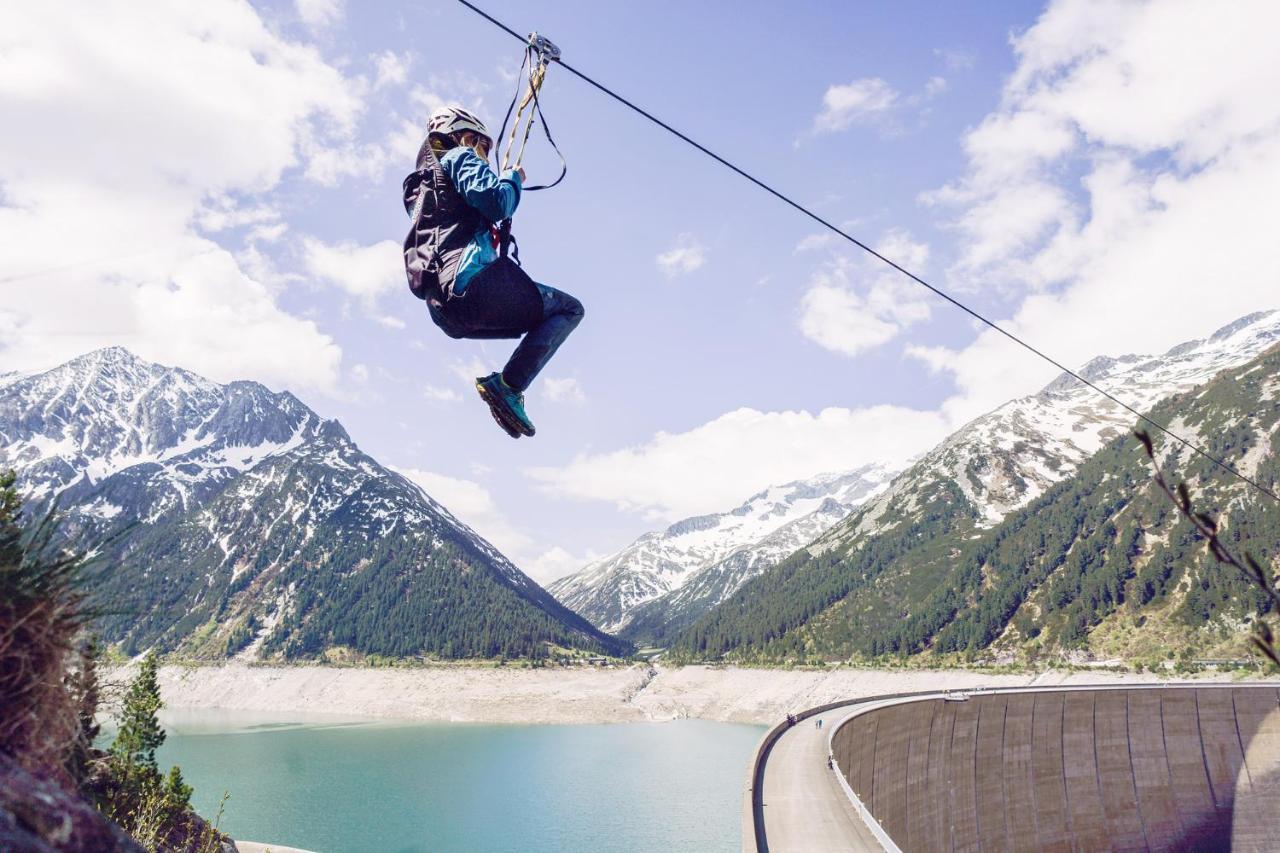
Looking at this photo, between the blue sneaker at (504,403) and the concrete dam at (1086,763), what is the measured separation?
33.0 metres

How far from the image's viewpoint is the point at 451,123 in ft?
16.9

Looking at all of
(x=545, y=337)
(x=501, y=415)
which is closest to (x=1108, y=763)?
(x=501, y=415)

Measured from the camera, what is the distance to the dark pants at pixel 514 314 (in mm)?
4945

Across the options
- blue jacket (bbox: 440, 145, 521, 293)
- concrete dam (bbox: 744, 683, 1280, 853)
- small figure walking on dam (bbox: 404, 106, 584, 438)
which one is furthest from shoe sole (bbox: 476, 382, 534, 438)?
concrete dam (bbox: 744, 683, 1280, 853)

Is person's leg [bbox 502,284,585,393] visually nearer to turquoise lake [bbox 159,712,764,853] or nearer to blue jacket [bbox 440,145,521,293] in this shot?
blue jacket [bbox 440,145,521,293]

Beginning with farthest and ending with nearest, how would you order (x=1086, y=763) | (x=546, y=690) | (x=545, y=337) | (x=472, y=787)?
(x=546, y=690) → (x=472, y=787) → (x=1086, y=763) → (x=545, y=337)

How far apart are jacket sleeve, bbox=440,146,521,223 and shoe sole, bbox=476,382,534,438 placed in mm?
1423

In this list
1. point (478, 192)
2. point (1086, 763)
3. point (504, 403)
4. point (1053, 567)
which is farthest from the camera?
point (1053, 567)

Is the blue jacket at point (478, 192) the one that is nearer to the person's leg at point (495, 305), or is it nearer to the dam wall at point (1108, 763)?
the person's leg at point (495, 305)

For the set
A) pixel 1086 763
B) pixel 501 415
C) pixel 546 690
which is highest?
pixel 501 415

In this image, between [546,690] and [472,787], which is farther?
[546,690]

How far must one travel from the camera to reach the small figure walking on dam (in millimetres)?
4836

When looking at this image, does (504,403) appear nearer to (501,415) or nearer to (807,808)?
(501,415)

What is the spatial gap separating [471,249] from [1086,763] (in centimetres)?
4783
